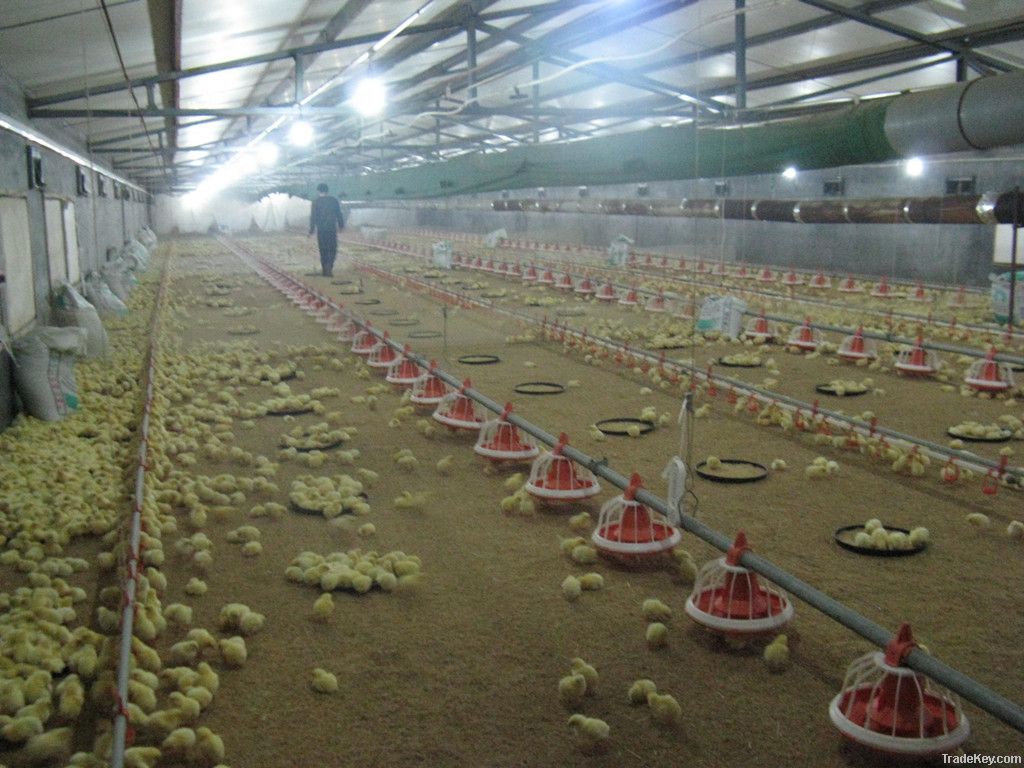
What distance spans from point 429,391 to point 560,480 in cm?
254

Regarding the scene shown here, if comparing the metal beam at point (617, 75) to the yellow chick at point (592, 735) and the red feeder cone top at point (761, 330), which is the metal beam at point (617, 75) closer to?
the red feeder cone top at point (761, 330)

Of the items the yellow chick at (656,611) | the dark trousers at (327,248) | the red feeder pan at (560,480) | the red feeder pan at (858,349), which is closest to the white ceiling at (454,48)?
the red feeder pan at (560,480)

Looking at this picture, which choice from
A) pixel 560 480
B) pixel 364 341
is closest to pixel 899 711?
pixel 560 480

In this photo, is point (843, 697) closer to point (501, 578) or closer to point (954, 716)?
point (954, 716)

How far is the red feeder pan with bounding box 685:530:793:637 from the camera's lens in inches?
127

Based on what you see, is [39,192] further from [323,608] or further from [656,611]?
[656,611]

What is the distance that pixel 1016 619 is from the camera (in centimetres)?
340

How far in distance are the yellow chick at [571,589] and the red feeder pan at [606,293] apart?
11.8m

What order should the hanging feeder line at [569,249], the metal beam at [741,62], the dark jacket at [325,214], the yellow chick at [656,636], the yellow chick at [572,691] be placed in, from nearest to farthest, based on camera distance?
the yellow chick at [572,691]
the yellow chick at [656,636]
the metal beam at [741,62]
the hanging feeder line at [569,249]
the dark jacket at [325,214]

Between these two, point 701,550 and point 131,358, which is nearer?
point 701,550

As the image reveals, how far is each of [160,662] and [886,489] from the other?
376 cm

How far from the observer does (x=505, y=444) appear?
5.52 meters

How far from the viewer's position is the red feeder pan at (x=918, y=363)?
8312 mm

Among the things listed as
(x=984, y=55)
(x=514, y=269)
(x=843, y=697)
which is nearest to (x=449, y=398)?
(x=843, y=697)
